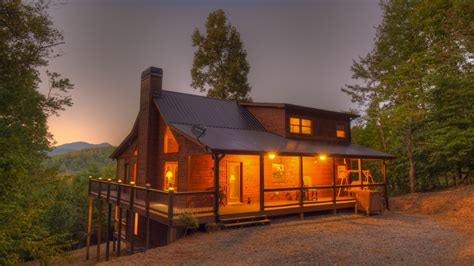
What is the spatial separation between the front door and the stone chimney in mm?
4303

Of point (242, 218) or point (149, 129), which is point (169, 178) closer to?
point (149, 129)

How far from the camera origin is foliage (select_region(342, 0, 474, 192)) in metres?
17.7

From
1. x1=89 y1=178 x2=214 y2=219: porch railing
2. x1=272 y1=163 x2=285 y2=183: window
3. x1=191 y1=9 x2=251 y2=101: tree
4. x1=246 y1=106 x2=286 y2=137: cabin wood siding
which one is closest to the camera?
x1=89 y1=178 x2=214 y2=219: porch railing

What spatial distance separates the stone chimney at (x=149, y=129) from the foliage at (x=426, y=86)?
53.1 feet

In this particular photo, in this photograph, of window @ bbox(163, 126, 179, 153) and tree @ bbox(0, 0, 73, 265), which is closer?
tree @ bbox(0, 0, 73, 265)

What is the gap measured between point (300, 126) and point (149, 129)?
29.6 feet

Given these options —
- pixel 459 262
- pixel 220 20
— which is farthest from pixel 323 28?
pixel 459 262

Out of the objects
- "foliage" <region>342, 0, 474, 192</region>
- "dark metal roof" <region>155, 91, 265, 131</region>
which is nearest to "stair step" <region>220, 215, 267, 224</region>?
"dark metal roof" <region>155, 91, 265, 131</region>

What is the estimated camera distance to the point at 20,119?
17.3m

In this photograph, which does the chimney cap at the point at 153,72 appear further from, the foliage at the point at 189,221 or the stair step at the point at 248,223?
the stair step at the point at 248,223

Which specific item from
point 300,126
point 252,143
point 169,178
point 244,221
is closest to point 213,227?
point 244,221

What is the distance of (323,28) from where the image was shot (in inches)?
1268

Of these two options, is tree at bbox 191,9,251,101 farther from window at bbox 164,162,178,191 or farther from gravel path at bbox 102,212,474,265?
gravel path at bbox 102,212,474,265

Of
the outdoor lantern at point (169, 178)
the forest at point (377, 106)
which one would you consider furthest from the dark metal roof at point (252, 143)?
the forest at point (377, 106)
